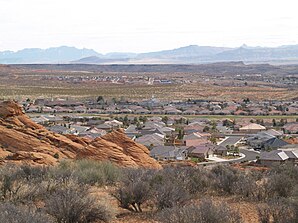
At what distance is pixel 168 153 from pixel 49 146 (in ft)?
54.8

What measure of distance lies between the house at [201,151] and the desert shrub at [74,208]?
110 feet

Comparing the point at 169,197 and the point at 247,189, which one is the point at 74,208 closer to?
the point at 169,197

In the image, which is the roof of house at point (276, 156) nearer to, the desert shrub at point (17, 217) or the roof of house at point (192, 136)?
the roof of house at point (192, 136)

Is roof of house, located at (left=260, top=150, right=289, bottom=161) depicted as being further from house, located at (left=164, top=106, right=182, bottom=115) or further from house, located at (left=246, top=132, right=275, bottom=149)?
house, located at (left=164, top=106, right=182, bottom=115)

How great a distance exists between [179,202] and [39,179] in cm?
519

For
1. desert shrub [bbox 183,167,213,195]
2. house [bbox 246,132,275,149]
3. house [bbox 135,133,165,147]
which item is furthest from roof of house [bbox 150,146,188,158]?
desert shrub [bbox 183,167,213,195]

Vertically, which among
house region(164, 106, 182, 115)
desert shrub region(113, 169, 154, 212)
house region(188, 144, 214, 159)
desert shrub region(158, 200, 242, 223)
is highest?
desert shrub region(158, 200, 242, 223)

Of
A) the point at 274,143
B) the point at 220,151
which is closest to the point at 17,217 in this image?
the point at 220,151

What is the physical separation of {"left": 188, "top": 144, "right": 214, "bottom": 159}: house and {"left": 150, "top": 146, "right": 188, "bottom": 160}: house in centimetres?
53

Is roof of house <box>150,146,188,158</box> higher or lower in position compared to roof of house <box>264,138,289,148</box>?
higher

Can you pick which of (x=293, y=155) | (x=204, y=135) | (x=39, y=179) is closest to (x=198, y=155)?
(x=293, y=155)

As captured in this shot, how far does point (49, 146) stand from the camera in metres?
28.8

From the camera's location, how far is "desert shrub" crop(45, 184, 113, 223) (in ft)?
35.3

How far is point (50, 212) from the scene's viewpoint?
1087 cm
